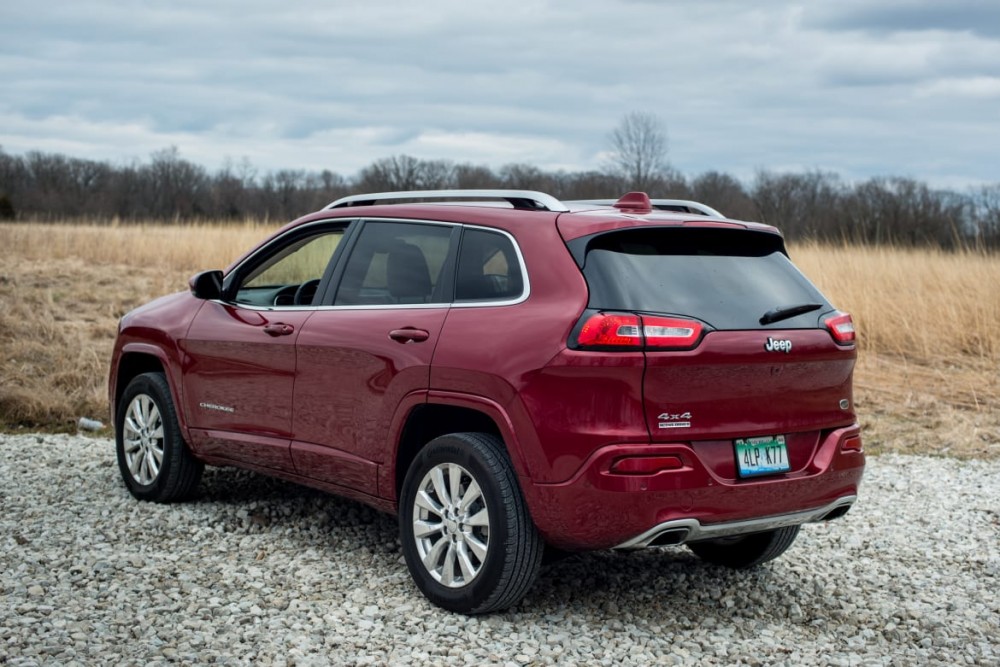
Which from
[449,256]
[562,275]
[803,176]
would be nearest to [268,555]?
[449,256]

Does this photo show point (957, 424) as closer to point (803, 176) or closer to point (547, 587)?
point (547, 587)

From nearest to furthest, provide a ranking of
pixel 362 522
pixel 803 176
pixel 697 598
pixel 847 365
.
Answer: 1. pixel 847 365
2. pixel 697 598
3. pixel 362 522
4. pixel 803 176

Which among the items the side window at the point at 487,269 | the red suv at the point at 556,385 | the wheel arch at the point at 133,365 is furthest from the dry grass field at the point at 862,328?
the side window at the point at 487,269

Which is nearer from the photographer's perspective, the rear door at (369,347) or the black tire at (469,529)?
the black tire at (469,529)

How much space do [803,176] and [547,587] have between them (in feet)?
133

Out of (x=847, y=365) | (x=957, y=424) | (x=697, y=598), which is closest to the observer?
(x=847, y=365)

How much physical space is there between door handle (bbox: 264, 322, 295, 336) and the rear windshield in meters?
1.79

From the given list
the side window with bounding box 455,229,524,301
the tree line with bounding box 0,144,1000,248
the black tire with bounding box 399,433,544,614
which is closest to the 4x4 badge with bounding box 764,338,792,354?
the side window with bounding box 455,229,524,301

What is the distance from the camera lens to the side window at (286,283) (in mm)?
5816

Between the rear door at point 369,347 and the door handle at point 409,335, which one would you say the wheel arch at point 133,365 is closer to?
the rear door at point 369,347

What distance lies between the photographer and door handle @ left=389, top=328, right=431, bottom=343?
4.78 metres

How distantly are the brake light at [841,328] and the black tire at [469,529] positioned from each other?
1.47 meters

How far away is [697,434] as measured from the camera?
13.9 ft

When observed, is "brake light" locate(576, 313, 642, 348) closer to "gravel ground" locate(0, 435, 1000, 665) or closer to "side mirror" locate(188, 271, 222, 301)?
"gravel ground" locate(0, 435, 1000, 665)
